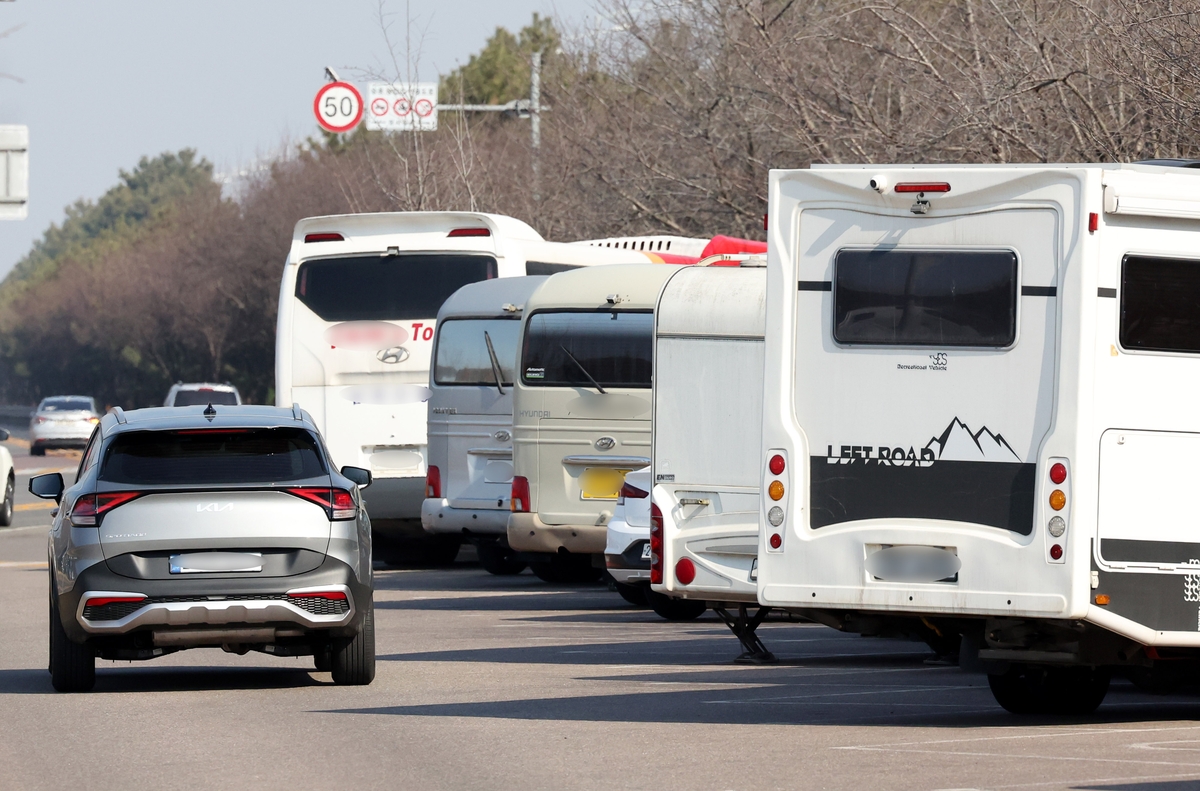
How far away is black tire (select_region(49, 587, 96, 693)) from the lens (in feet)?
38.0

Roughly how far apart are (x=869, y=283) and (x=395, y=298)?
39.9 ft

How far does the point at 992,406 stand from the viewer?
31.6 ft

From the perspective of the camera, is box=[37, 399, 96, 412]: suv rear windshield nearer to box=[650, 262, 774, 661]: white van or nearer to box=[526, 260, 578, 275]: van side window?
box=[526, 260, 578, 275]: van side window

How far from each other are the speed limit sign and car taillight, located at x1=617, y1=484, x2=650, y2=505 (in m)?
22.9

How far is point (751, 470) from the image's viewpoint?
12.9m

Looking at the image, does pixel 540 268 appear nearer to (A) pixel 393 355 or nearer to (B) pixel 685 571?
(A) pixel 393 355

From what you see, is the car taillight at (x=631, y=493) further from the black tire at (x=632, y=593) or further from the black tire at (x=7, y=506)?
the black tire at (x=7, y=506)

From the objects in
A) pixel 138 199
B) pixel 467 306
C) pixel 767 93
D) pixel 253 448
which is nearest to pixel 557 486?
pixel 467 306

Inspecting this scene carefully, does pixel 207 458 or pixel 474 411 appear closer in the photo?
pixel 207 458

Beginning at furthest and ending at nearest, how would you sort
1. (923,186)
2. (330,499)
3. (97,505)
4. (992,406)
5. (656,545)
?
(656,545) < (330,499) < (97,505) < (923,186) < (992,406)

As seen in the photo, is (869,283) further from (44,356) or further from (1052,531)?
(44,356)

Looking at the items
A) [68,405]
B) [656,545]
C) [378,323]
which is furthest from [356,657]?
[68,405]

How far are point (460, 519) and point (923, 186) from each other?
1061 cm

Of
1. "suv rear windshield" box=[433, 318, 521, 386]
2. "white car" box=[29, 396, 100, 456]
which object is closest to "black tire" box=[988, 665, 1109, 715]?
"suv rear windshield" box=[433, 318, 521, 386]
